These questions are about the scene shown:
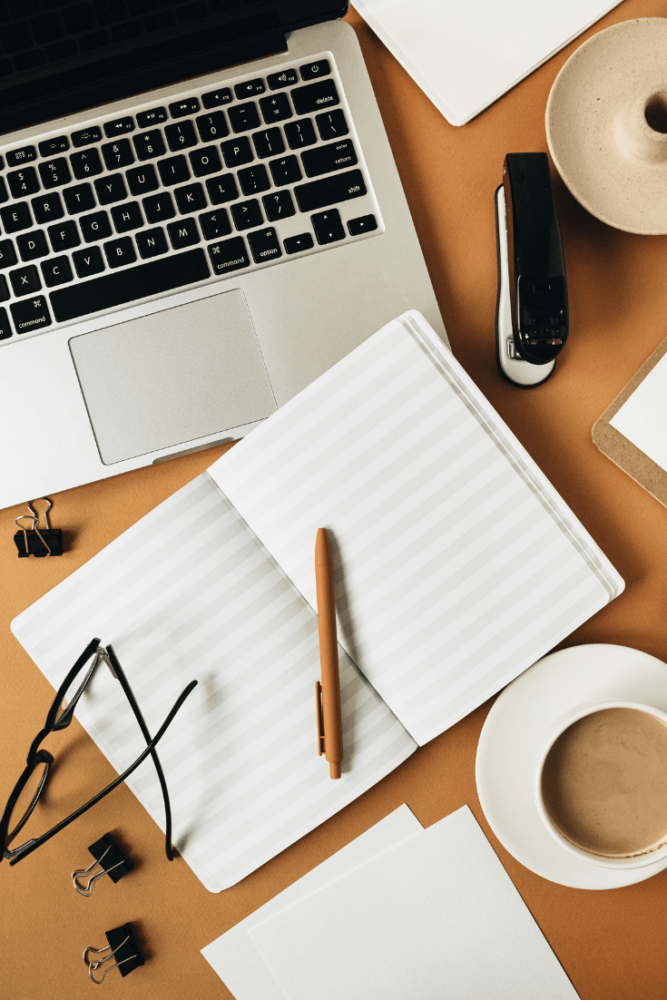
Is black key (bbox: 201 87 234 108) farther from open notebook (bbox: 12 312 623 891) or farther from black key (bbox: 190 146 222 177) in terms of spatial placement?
open notebook (bbox: 12 312 623 891)

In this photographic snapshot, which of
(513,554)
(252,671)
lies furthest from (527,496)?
(252,671)

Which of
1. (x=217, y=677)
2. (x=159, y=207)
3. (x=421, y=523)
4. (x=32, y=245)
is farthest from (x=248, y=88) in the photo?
(x=217, y=677)

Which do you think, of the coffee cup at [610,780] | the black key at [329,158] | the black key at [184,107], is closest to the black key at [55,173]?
the black key at [184,107]

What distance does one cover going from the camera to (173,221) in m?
0.56

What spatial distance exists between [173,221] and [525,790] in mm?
560

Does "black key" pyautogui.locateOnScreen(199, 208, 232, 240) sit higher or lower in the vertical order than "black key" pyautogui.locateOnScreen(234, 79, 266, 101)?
lower

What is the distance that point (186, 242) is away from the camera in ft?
1.83

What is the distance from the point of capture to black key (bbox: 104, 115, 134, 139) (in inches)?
22.3

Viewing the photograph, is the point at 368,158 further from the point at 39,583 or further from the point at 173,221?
the point at 39,583

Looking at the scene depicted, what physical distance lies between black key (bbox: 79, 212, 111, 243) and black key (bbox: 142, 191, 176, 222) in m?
0.04

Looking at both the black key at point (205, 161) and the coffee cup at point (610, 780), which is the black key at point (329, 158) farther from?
the coffee cup at point (610, 780)

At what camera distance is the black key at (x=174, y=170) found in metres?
0.56

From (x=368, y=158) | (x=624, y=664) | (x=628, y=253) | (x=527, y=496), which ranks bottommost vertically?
A: (x=624, y=664)

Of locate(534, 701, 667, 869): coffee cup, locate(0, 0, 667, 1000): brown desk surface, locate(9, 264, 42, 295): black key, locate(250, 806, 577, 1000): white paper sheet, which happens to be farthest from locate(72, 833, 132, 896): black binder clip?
locate(9, 264, 42, 295): black key
